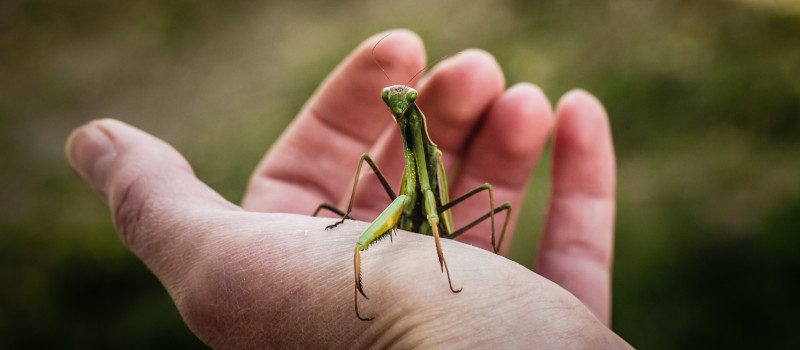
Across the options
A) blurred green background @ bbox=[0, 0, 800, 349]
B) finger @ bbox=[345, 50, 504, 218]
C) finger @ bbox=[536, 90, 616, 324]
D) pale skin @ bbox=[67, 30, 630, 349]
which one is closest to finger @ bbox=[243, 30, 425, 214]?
pale skin @ bbox=[67, 30, 630, 349]

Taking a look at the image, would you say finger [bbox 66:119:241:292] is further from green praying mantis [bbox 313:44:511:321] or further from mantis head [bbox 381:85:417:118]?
mantis head [bbox 381:85:417:118]

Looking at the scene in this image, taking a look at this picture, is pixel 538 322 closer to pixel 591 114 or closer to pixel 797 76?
pixel 591 114

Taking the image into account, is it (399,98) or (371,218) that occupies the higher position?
(399,98)

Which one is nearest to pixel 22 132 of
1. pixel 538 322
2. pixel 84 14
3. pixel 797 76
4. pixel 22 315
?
pixel 84 14

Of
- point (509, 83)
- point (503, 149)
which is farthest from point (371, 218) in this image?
point (509, 83)

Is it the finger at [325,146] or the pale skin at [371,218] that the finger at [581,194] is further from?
the finger at [325,146]

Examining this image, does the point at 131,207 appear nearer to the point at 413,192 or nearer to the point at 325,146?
the point at 325,146
